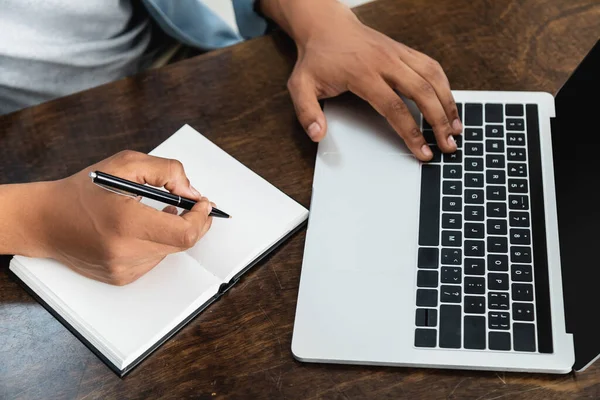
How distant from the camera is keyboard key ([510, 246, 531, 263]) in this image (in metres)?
0.72

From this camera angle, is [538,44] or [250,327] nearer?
[250,327]

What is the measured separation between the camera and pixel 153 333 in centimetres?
68

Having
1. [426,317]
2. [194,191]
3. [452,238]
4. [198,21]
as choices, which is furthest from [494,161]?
[198,21]

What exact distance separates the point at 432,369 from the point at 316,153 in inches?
11.7

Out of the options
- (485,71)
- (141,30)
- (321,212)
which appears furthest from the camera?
(141,30)

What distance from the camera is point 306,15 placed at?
2.97 ft

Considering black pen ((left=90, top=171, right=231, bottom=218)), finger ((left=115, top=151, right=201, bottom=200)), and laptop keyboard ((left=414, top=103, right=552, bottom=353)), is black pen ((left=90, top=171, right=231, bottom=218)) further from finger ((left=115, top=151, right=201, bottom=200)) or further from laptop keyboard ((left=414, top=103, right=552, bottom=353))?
laptop keyboard ((left=414, top=103, right=552, bottom=353))

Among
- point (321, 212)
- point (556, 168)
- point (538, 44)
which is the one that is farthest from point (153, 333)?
point (538, 44)

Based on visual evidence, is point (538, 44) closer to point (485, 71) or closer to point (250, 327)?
point (485, 71)

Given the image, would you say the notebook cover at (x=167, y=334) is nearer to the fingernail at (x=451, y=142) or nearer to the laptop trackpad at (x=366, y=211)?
the laptop trackpad at (x=366, y=211)

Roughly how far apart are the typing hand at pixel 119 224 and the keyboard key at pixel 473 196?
294 mm

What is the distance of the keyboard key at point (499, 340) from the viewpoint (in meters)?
0.66

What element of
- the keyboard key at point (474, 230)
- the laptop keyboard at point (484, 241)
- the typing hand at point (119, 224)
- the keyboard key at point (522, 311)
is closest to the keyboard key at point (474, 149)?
the laptop keyboard at point (484, 241)

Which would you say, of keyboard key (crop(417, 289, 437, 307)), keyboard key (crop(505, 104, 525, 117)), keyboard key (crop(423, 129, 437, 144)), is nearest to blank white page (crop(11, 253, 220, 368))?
keyboard key (crop(417, 289, 437, 307))
